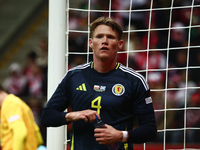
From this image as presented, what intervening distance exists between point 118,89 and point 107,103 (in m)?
0.12

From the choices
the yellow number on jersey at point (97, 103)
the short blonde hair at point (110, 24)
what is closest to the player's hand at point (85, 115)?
the yellow number on jersey at point (97, 103)

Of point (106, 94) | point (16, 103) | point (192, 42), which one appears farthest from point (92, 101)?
point (192, 42)

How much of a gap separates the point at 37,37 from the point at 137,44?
394 cm

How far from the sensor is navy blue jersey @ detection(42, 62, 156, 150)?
2.08 m

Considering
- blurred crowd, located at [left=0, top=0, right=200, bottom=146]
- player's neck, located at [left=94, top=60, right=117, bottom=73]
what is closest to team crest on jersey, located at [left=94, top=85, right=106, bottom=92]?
player's neck, located at [left=94, top=60, right=117, bottom=73]

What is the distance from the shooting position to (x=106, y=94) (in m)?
2.12

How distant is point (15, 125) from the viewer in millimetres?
3062

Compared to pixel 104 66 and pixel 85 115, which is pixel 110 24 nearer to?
pixel 104 66

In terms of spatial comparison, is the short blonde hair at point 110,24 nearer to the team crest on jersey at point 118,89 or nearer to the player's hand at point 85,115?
the team crest on jersey at point 118,89

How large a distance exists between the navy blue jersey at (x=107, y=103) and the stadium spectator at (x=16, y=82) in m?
5.23

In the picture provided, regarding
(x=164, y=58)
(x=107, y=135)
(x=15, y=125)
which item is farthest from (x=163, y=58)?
(x=107, y=135)

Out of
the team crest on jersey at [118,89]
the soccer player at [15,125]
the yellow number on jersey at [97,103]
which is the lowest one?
the soccer player at [15,125]

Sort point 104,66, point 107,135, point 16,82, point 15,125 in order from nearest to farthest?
point 107,135 < point 104,66 < point 15,125 < point 16,82

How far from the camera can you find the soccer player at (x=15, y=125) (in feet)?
9.87
